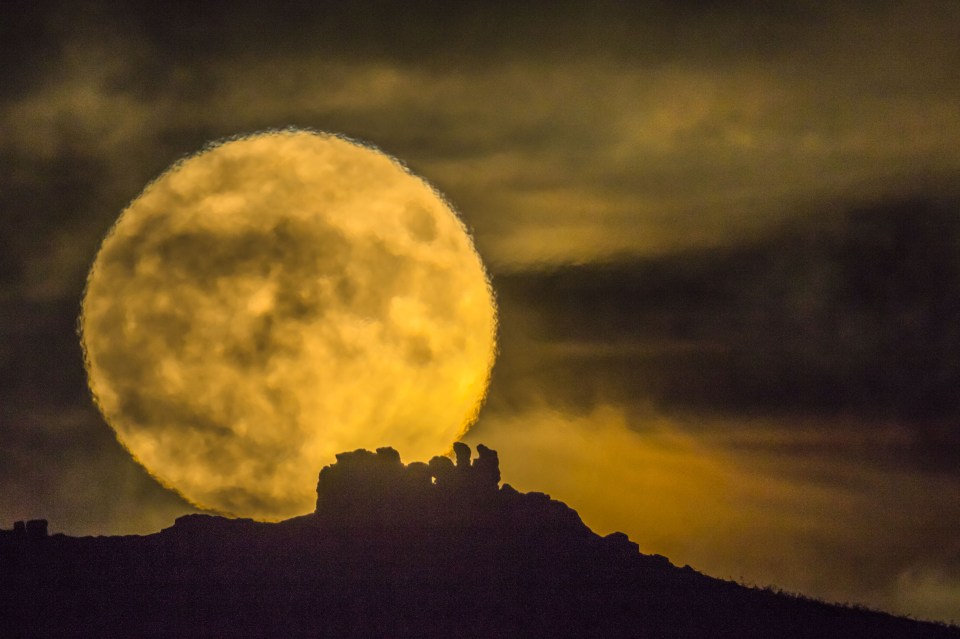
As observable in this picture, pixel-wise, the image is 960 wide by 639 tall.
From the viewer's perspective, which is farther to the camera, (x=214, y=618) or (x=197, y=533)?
(x=197, y=533)

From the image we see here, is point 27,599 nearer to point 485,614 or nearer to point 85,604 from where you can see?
point 85,604

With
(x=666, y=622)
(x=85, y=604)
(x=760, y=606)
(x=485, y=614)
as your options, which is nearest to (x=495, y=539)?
(x=485, y=614)

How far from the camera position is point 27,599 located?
186500 mm

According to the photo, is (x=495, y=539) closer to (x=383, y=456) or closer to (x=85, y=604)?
(x=383, y=456)

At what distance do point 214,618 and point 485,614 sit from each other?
37768mm

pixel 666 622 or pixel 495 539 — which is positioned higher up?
pixel 495 539

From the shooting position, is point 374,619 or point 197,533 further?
point 197,533

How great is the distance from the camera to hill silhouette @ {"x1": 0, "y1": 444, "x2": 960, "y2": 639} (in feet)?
575

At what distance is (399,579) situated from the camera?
183 metres

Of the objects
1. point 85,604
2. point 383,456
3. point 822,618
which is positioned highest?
point 383,456

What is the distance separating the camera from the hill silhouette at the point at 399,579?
175 meters

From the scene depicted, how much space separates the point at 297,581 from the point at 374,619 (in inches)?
593

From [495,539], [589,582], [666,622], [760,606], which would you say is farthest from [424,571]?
[760,606]

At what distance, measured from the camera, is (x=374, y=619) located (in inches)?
6836
